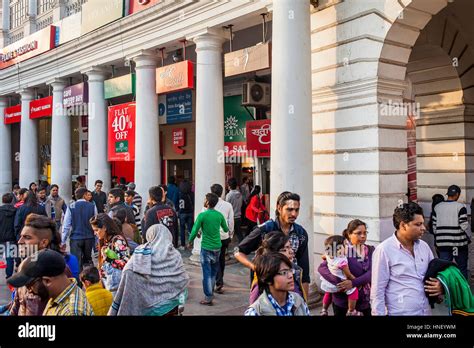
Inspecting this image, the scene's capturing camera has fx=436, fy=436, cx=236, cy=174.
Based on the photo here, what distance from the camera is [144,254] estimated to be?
153 inches

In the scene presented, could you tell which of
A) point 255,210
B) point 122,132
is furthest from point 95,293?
point 122,132

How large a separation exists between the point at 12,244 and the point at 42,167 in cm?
1929

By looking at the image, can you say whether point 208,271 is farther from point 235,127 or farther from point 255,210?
point 235,127

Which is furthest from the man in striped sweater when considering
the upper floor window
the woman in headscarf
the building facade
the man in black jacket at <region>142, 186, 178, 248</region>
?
the upper floor window

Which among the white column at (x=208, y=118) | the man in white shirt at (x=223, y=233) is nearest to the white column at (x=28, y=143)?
the white column at (x=208, y=118)

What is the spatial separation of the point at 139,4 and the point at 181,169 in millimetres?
8954

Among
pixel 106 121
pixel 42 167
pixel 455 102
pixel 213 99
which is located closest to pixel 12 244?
pixel 213 99

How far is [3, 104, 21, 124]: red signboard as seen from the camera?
19094 mm

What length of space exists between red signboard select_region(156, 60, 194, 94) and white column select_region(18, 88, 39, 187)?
30.3 feet

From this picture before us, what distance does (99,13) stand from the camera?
13383 millimetres

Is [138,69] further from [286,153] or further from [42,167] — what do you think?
[42,167]
